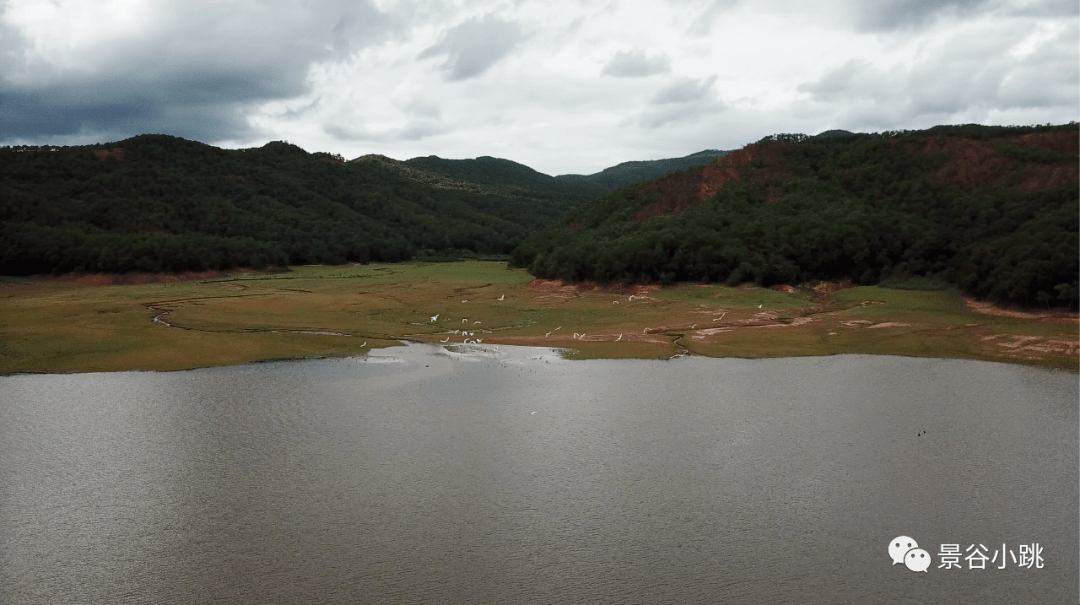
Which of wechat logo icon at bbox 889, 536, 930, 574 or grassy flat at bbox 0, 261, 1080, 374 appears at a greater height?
grassy flat at bbox 0, 261, 1080, 374

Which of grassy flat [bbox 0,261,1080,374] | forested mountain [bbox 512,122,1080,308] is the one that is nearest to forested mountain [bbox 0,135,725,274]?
grassy flat [bbox 0,261,1080,374]

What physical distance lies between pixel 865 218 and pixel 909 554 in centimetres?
4670

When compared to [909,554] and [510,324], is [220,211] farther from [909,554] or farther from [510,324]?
[909,554]

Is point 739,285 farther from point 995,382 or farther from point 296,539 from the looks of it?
point 296,539

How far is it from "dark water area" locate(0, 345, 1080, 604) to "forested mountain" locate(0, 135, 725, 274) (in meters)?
50.0

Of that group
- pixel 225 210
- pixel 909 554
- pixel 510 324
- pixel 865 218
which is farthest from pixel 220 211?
pixel 909 554

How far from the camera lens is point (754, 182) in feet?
222

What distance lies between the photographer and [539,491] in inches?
678

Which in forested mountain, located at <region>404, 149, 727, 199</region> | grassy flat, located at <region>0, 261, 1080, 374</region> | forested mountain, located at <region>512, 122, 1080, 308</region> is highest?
forested mountain, located at <region>404, 149, 727, 199</region>

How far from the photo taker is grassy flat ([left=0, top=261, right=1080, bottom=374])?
33188 millimetres

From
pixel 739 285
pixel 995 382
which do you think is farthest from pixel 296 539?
pixel 739 285

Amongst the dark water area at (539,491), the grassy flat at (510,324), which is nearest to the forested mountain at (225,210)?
the grassy flat at (510,324)

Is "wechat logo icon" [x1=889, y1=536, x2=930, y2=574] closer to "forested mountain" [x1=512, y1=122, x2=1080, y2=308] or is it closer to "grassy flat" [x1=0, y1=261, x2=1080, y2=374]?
"grassy flat" [x1=0, y1=261, x2=1080, y2=374]

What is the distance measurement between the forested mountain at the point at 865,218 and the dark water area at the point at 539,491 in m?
19.7
